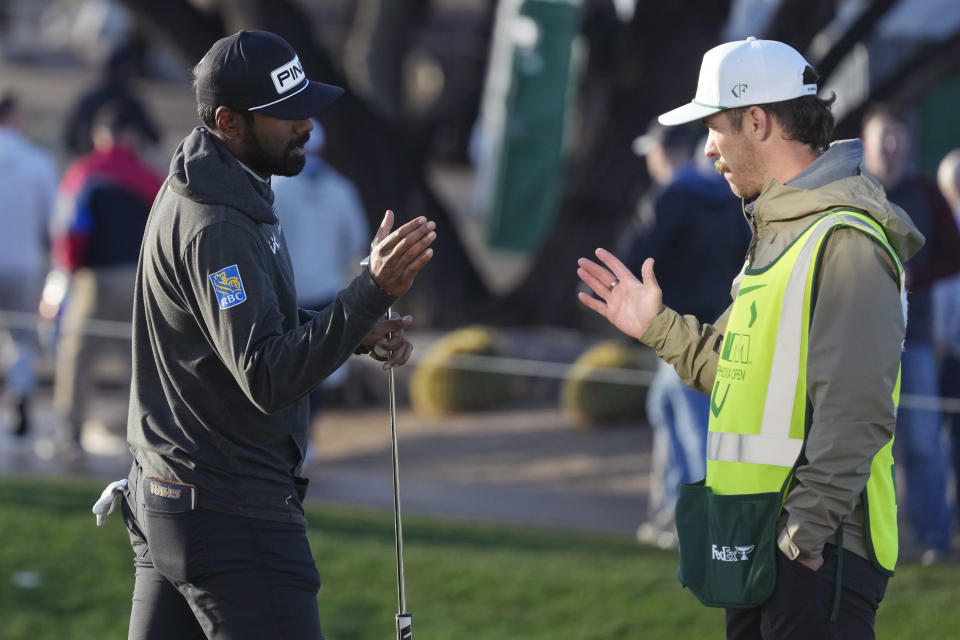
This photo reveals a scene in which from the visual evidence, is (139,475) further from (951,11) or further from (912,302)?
(951,11)

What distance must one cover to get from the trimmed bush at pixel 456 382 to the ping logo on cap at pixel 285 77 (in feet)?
25.8

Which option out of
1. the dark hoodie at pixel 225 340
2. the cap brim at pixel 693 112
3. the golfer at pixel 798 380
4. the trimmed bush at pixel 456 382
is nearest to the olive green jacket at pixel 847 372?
the golfer at pixel 798 380

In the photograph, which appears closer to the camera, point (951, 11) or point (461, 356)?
point (461, 356)

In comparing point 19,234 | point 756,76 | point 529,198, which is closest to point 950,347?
point 756,76

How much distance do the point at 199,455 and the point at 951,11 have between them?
613 inches

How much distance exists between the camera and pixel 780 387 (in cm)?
317

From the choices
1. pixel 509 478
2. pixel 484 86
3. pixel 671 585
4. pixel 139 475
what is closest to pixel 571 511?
pixel 509 478

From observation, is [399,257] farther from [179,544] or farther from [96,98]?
[96,98]

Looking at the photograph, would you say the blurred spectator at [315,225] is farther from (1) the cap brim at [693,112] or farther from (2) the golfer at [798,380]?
(2) the golfer at [798,380]

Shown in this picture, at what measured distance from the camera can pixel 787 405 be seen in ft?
10.4

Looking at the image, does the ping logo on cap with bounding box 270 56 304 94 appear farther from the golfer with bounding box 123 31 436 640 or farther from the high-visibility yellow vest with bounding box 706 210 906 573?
the high-visibility yellow vest with bounding box 706 210 906 573

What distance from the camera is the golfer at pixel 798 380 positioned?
121 inches

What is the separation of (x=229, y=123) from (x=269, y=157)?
12cm

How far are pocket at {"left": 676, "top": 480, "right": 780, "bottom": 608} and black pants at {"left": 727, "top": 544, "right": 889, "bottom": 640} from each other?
4 centimetres
